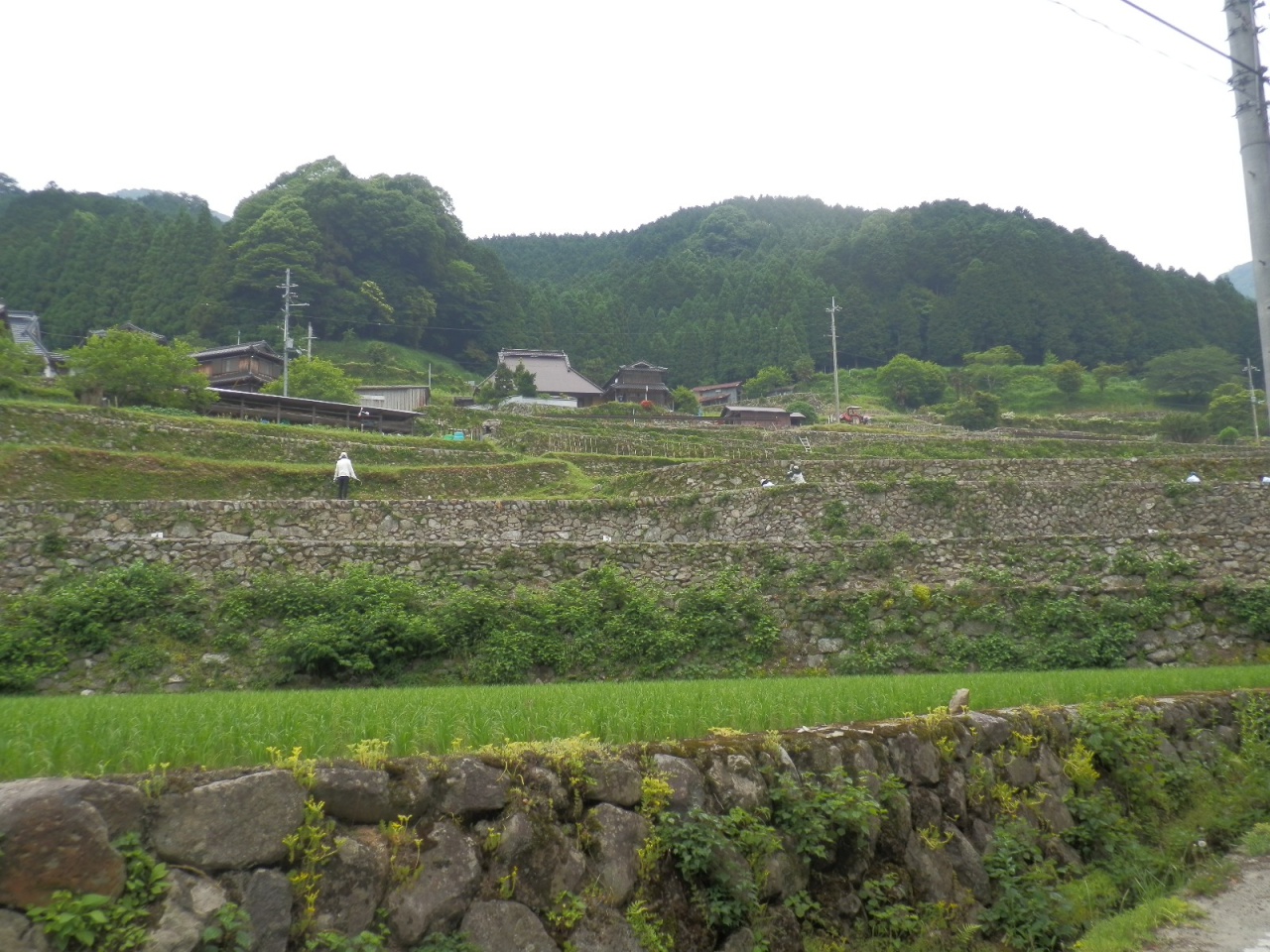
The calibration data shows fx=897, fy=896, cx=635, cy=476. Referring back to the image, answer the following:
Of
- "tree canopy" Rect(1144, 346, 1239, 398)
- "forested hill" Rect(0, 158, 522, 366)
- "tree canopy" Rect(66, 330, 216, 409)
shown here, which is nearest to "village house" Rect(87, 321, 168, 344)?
"tree canopy" Rect(66, 330, 216, 409)

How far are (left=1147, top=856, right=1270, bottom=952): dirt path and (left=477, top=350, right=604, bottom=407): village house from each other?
6214cm

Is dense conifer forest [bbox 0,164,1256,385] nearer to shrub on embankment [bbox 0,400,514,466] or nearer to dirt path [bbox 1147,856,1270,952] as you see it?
shrub on embankment [bbox 0,400,514,466]

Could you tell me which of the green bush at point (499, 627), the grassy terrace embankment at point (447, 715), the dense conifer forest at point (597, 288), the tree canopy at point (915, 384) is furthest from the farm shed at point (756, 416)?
the grassy terrace embankment at point (447, 715)

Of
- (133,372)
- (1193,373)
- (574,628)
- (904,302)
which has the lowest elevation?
(574,628)

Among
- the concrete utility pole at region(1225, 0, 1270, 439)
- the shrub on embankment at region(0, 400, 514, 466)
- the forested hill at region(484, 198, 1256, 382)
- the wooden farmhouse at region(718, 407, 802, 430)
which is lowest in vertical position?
the shrub on embankment at region(0, 400, 514, 466)

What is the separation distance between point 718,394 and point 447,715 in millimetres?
81764

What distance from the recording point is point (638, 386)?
75875mm

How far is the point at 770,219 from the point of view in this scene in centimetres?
14750

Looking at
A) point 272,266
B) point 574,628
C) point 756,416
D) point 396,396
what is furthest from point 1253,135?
point 272,266

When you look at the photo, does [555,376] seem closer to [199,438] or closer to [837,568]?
[199,438]

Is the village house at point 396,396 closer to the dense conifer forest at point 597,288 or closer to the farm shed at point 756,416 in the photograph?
the farm shed at point 756,416

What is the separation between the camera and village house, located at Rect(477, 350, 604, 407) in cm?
7200

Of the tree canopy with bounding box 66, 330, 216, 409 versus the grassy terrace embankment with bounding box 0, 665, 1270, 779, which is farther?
the tree canopy with bounding box 66, 330, 216, 409

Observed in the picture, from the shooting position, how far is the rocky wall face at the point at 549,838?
3.68 metres
